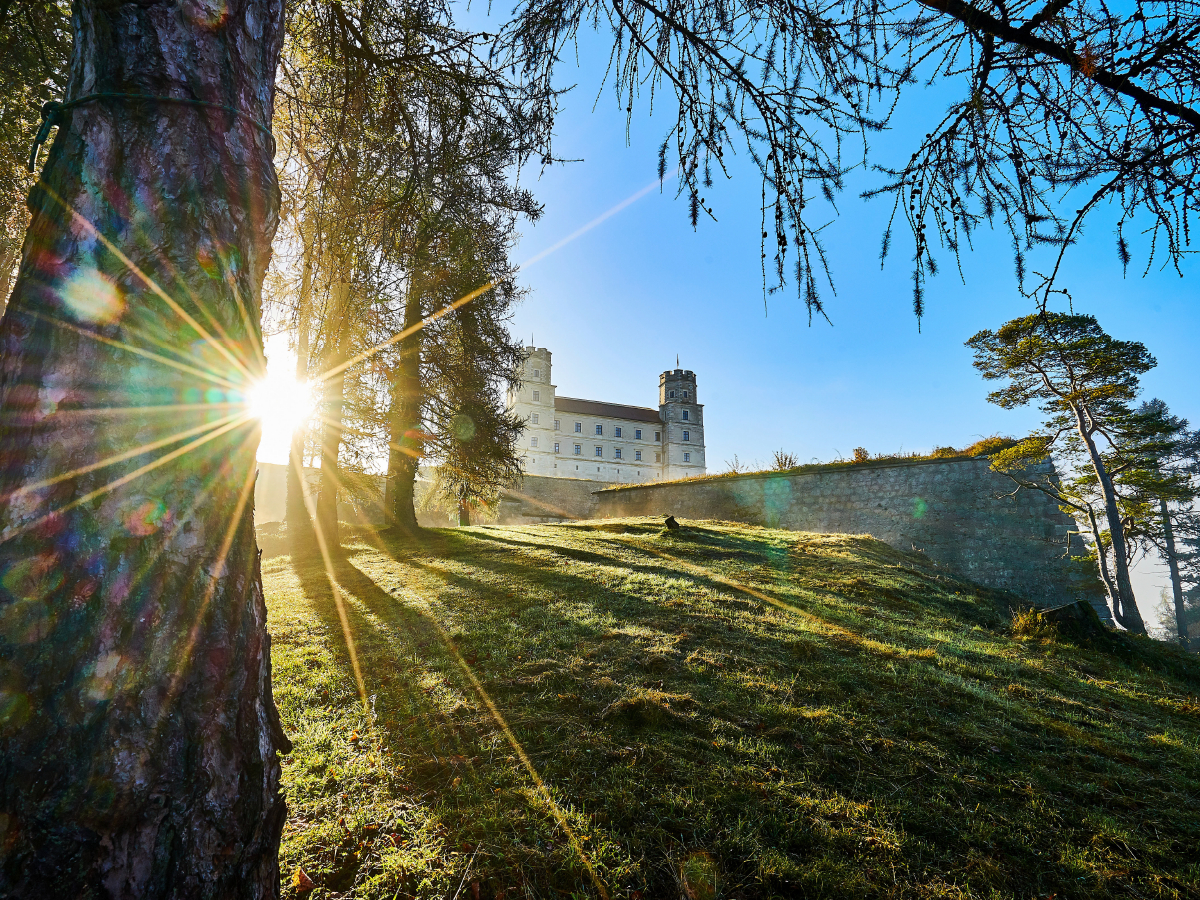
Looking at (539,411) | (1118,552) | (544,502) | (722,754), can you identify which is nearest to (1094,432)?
(1118,552)

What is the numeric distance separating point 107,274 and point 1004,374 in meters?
20.8

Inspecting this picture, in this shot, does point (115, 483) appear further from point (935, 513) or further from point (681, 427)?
point (681, 427)

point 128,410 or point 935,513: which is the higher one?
point 128,410

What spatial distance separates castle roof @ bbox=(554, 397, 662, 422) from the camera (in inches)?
2019

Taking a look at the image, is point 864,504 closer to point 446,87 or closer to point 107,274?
point 446,87

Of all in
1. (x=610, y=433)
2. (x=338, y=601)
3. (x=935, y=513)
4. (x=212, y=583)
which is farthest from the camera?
(x=610, y=433)

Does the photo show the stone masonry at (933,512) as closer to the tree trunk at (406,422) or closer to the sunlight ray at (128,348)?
the tree trunk at (406,422)

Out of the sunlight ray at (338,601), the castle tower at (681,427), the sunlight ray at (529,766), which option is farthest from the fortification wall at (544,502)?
the castle tower at (681,427)

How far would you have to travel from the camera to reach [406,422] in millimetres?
12336

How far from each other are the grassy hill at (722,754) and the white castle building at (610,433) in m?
42.4

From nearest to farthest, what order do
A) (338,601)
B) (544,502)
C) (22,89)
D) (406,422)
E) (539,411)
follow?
(22,89)
(338,601)
(406,422)
(544,502)
(539,411)

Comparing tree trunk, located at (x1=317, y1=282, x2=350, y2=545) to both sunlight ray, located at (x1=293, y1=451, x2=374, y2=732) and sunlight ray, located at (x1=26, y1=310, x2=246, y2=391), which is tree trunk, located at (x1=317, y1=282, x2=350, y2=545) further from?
sunlight ray, located at (x1=26, y1=310, x2=246, y2=391)

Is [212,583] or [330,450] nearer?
[212,583]

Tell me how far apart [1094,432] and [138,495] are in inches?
769
